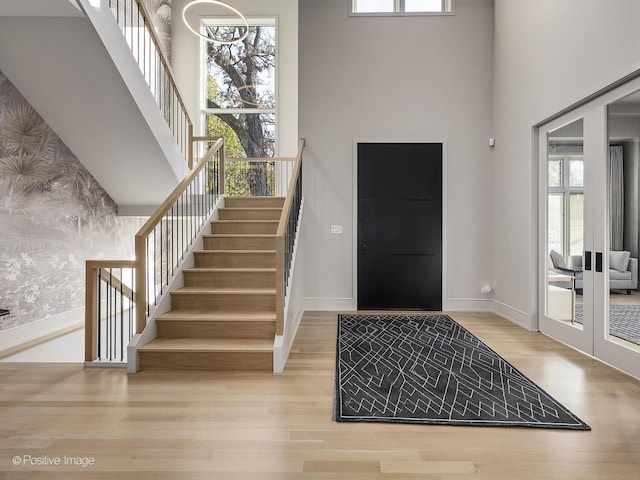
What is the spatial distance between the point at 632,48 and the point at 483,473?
3146mm

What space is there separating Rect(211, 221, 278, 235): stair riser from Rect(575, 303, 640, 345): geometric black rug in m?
3.51

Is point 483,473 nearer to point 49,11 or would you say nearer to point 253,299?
point 253,299

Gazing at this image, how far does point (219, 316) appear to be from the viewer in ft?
11.3

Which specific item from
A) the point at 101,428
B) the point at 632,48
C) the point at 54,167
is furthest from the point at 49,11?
the point at 632,48

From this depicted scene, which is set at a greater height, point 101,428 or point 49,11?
point 49,11

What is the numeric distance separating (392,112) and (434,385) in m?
3.97

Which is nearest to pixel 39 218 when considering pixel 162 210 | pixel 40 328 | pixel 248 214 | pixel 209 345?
pixel 40 328

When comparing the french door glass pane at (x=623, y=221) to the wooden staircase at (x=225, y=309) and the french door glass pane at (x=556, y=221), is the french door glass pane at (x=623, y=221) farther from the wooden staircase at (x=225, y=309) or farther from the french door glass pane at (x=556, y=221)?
the wooden staircase at (x=225, y=309)

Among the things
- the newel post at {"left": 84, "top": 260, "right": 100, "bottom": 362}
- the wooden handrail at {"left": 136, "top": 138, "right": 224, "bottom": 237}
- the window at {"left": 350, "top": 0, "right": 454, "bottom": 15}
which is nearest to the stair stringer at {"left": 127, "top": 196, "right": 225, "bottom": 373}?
the newel post at {"left": 84, "top": 260, "right": 100, "bottom": 362}

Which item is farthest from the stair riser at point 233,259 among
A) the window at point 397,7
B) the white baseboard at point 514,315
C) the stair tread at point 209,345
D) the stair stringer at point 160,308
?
the window at point 397,7

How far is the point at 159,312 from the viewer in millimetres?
3471

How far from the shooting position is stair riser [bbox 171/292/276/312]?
367 centimetres

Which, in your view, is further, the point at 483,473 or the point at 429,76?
the point at 429,76

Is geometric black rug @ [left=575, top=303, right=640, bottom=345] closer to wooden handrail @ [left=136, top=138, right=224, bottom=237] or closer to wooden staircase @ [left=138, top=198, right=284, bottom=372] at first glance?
wooden staircase @ [left=138, top=198, right=284, bottom=372]
